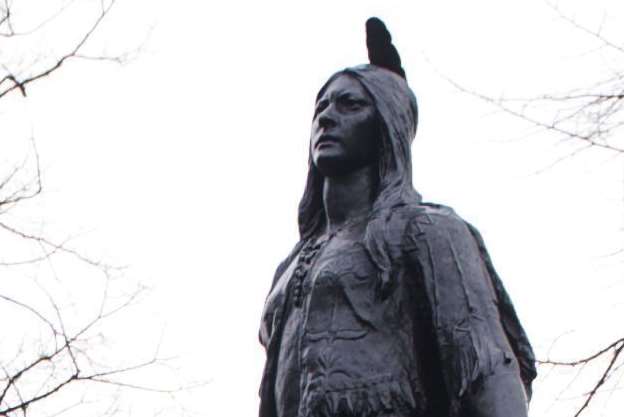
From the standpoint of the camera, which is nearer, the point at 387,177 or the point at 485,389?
the point at 485,389

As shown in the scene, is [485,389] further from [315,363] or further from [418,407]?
[315,363]

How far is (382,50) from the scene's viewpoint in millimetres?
5180

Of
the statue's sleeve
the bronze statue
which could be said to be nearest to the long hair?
the bronze statue

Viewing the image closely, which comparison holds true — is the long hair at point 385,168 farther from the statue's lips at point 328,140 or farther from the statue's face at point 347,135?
the statue's lips at point 328,140

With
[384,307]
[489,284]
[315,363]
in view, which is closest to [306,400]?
[315,363]

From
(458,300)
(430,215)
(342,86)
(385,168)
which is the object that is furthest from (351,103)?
(458,300)

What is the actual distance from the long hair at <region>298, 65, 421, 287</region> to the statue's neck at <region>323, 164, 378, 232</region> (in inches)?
2.8

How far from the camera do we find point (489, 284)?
4.55 meters

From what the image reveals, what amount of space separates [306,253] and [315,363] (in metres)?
0.56

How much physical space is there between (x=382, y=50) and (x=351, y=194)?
0.64 m

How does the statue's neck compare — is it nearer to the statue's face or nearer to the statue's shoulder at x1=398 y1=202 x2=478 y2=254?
the statue's face

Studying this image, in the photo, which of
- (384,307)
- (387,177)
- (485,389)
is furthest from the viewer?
(387,177)

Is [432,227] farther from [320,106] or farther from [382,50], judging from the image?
[382,50]

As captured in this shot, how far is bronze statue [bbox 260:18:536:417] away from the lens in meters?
4.29
